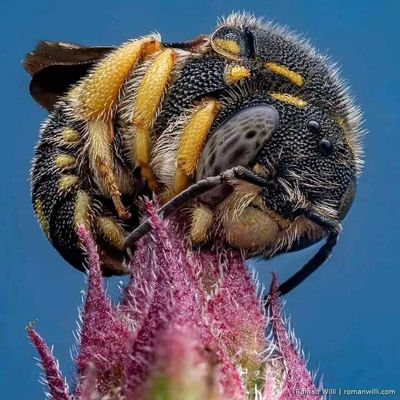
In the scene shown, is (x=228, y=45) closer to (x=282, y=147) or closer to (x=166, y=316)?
(x=282, y=147)

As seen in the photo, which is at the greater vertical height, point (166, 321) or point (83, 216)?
point (83, 216)

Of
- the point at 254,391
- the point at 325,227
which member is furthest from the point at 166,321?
the point at 325,227

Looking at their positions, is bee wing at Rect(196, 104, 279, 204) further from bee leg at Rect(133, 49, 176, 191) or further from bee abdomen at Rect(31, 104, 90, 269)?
bee abdomen at Rect(31, 104, 90, 269)

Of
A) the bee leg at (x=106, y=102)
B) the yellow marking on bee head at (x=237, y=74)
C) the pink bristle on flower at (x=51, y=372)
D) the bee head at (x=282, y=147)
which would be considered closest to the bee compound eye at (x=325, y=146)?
the bee head at (x=282, y=147)

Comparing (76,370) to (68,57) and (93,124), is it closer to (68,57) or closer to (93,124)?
(93,124)

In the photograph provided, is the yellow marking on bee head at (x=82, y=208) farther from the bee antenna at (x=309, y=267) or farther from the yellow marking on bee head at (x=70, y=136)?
the bee antenna at (x=309, y=267)

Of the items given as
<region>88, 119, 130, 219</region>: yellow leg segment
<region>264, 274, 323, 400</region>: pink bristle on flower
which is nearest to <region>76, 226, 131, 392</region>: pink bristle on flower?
<region>264, 274, 323, 400</region>: pink bristle on flower
